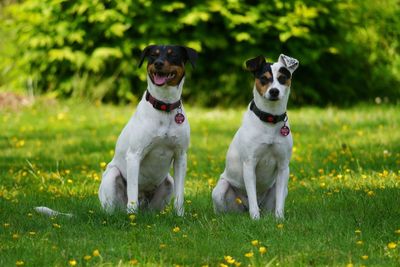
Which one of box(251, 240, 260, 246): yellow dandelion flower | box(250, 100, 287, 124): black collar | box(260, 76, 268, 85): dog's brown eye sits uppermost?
box(260, 76, 268, 85): dog's brown eye

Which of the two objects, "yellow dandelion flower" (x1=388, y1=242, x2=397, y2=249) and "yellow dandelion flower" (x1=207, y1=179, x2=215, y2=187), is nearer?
"yellow dandelion flower" (x1=388, y1=242, x2=397, y2=249)

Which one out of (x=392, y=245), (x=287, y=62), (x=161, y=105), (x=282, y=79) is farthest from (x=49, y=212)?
(x=392, y=245)

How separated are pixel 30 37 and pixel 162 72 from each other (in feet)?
31.4

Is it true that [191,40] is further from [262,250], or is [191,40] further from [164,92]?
[262,250]

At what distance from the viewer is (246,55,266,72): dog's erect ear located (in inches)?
245

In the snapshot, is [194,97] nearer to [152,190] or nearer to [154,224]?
[152,190]

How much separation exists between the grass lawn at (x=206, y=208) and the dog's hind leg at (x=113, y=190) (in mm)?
132

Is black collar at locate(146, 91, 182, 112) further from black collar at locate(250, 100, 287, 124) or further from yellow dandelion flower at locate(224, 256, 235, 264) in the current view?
yellow dandelion flower at locate(224, 256, 235, 264)

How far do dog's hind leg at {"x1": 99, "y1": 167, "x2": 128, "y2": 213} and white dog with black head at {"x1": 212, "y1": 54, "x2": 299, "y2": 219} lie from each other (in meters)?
1.04

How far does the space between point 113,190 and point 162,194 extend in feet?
1.54

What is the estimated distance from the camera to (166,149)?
651cm

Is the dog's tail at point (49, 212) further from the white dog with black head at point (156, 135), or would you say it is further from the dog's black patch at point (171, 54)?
the dog's black patch at point (171, 54)

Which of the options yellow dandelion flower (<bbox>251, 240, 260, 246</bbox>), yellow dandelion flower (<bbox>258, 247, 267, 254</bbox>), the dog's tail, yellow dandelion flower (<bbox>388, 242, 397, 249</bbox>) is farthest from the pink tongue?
yellow dandelion flower (<bbox>388, 242, 397, 249</bbox>)

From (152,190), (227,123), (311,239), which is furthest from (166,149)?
(227,123)
